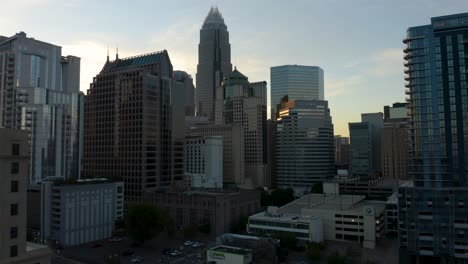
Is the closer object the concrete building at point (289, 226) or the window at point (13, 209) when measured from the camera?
the window at point (13, 209)

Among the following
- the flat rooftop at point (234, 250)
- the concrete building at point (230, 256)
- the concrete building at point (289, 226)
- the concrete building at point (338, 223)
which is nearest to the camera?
the concrete building at point (230, 256)

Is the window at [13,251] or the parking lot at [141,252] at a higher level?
the window at [13,251]

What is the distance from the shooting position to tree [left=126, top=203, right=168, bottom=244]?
96.6 meters

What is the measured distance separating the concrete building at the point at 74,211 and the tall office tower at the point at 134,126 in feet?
110

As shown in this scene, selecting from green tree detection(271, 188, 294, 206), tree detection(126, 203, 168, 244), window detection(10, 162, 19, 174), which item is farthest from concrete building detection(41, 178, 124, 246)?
green tree detection(271, 188, 294, 206)

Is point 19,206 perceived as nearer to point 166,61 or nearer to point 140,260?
point 140,260

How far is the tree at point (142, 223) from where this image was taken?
96562 millimetres

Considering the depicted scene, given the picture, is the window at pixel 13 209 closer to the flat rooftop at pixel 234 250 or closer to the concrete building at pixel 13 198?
the concrete building at pixel 13 198

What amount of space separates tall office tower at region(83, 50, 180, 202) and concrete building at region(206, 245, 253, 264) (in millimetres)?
68710

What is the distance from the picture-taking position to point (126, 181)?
483 ft

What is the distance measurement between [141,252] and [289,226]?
127ft

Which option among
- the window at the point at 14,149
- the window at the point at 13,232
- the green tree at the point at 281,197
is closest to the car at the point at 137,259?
the window at the point at 13,232

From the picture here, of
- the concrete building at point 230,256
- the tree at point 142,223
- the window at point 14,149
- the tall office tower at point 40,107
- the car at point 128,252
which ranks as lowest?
the car at point 128,252

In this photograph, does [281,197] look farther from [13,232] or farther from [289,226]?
[13,232]
